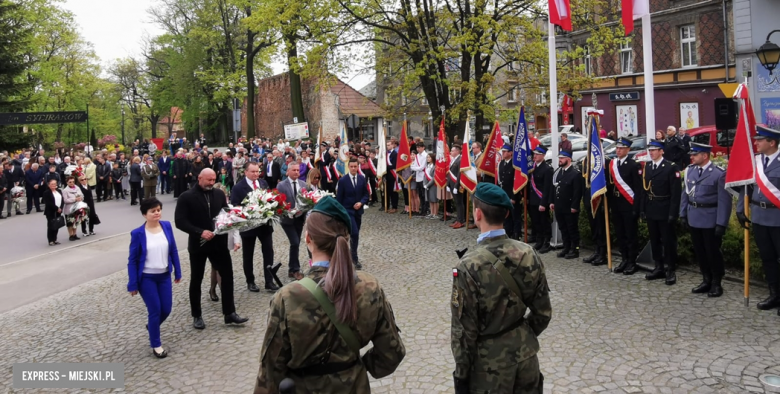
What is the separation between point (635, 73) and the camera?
36125 mm

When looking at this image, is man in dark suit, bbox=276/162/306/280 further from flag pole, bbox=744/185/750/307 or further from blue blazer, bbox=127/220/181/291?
flag pole, bbox=744/185/750/307

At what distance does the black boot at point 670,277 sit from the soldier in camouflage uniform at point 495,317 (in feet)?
19.5

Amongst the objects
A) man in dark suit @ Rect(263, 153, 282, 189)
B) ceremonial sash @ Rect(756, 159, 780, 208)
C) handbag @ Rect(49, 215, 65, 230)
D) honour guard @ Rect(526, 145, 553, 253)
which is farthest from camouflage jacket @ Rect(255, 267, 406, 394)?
man in dark suit @ Rect(263, 153, 282, 189)

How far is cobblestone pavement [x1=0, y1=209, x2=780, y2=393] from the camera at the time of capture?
5.73m

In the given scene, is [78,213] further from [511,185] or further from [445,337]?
[445,337]

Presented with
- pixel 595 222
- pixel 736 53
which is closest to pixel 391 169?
pixel 595 222

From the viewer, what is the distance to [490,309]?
11.7 feet

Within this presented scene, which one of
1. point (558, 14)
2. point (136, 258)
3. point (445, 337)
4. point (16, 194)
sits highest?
point (558, 14)

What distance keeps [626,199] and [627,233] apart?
1.82 feet

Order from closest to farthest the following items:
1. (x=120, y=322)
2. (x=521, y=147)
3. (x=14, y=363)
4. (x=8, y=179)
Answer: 1. (x=14, y=363)
2. (x=120, y=322)
3. (x=521, y=147)
4. (x=8, y=179)

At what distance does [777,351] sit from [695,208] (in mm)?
2610

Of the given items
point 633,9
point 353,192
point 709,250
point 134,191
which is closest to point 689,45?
point 633,9

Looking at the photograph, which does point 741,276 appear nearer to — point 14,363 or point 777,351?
point 777,351

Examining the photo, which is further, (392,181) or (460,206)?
(392,181)
